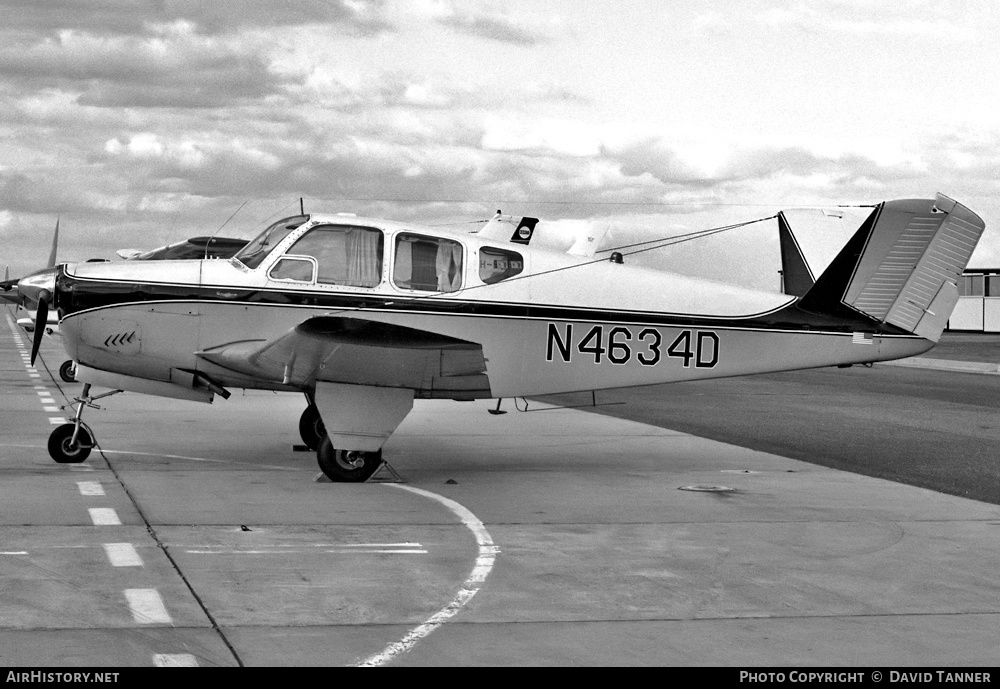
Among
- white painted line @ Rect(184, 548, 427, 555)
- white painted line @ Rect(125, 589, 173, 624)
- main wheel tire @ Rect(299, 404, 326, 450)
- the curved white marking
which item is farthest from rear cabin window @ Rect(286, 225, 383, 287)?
white painted line @ Rect(125, 589, 173, 624)

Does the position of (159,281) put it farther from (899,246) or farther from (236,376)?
(899,246)

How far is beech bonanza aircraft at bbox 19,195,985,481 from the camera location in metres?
11.1

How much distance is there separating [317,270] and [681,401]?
39.9ft

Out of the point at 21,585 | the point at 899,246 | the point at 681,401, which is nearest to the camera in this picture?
the point at 21,585

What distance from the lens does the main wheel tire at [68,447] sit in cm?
1179

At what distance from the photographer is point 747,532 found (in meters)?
8.95

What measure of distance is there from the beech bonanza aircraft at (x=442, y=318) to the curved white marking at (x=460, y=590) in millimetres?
1501

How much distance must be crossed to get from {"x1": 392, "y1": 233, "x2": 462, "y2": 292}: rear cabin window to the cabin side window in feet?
0.76

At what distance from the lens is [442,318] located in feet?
37.6

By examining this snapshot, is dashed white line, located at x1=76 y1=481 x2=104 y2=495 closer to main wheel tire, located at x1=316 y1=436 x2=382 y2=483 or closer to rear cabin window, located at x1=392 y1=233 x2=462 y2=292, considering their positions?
main wheel tire, located at x1=316 y1=436 x2=382 y2=483

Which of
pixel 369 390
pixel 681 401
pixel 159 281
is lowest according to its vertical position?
pixel 681 401

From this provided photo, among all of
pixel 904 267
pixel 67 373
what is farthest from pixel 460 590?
pixel 67 373

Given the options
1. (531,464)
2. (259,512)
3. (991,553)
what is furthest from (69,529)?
(991,553)

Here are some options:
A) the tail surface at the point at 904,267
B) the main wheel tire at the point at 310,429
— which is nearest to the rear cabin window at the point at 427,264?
the main wheel tire at the point at 310,429
